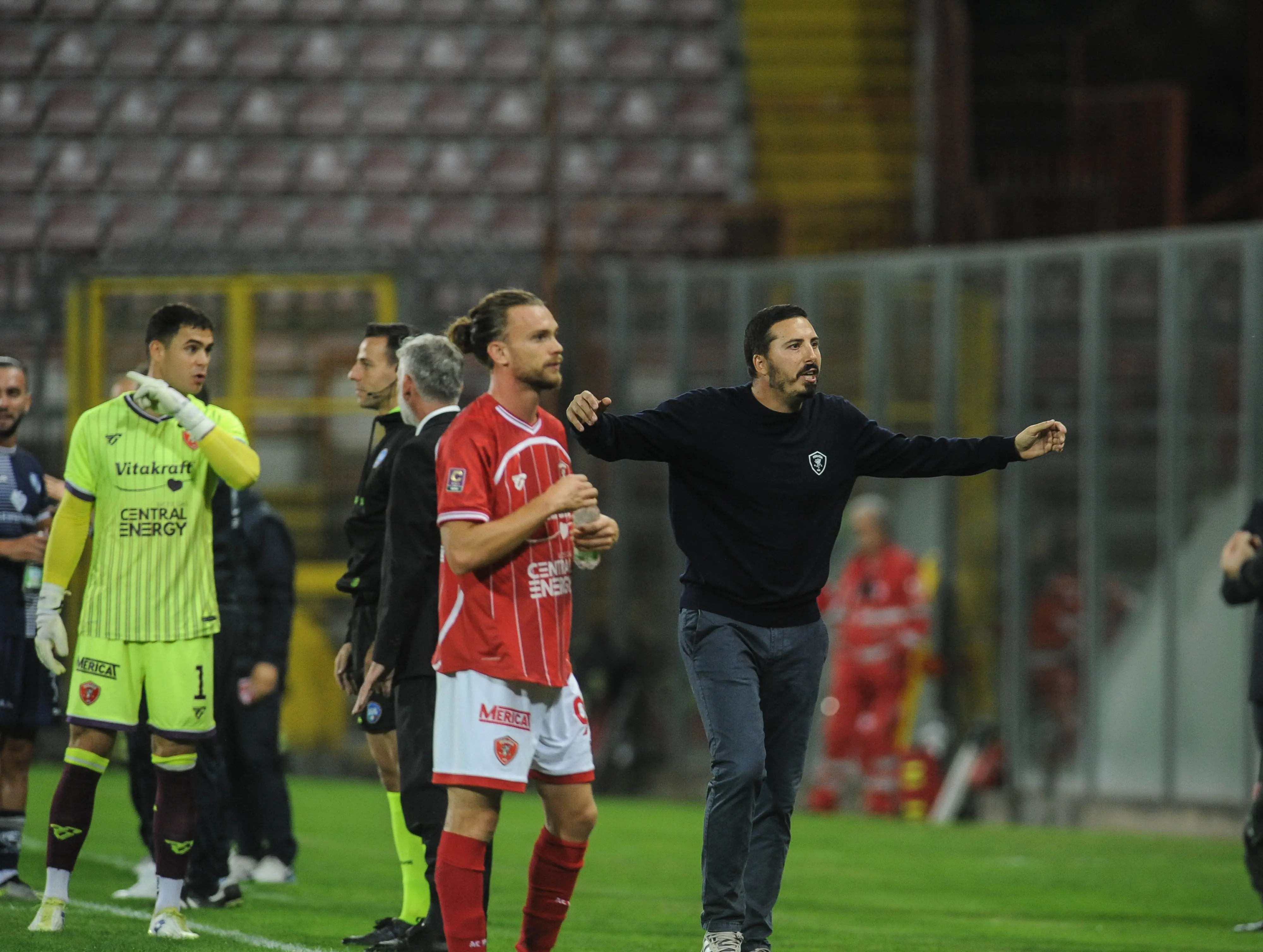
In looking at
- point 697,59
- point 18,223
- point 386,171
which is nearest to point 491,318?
point 18,223

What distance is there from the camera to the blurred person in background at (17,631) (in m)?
8.01

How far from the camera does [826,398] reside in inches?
259

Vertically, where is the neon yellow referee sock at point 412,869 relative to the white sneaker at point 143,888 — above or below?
above

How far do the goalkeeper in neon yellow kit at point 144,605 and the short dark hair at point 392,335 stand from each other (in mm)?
679

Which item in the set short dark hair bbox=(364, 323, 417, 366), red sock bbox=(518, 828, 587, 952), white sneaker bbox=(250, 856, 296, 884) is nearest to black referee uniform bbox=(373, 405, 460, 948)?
red sock bbox=(518, 828, 587, 952)

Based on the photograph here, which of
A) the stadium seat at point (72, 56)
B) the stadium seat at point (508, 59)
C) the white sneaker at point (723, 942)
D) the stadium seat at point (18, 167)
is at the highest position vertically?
the stadium seat at point (508, 59)

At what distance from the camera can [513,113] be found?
2011 centimetres

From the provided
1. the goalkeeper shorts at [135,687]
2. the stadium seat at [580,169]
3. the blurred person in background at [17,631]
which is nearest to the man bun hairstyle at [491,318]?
the goalkeeper shorts at [135,687]

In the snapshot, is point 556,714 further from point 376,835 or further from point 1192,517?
point 1192,517

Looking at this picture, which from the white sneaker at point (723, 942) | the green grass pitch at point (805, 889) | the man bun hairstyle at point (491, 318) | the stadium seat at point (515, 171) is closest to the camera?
the man bun hairstyle at point (491, 318)

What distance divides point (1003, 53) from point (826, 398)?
1524 centimetres

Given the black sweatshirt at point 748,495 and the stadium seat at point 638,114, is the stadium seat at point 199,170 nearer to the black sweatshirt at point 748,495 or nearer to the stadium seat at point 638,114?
the stadium seat at point 638,114

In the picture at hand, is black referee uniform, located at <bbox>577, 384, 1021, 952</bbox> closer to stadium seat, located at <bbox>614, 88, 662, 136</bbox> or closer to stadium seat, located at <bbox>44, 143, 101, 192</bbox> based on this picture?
stadium seat, located at <bbox>614, 88, 662, 136</bbox>

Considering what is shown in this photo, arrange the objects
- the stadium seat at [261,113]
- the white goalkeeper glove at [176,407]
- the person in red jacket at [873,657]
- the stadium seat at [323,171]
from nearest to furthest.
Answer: the white goalkeeper glove at [176,407]
the person in red jacket at [873,657]
the stadium seat at [323,171]
the stadium seat at [261,113]
